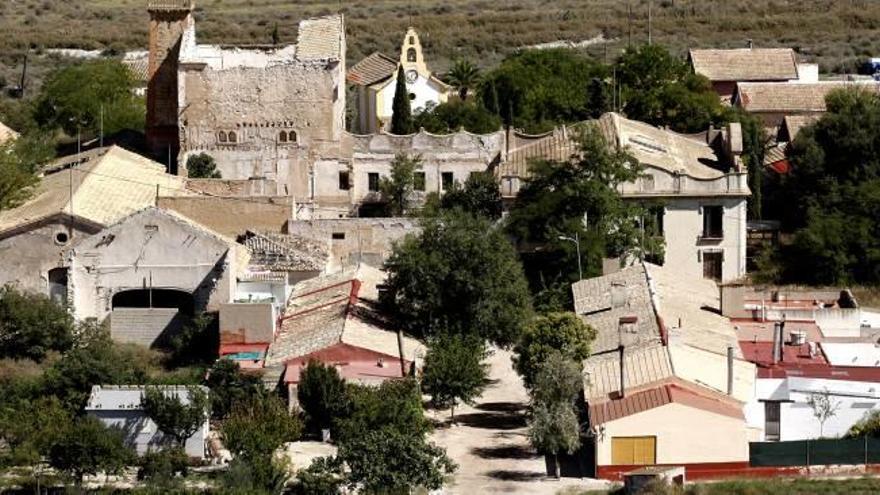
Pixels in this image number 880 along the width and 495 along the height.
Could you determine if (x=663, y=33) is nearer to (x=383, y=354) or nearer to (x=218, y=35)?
(x=218, y=35)

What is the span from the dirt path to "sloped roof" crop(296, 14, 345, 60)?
18088mm

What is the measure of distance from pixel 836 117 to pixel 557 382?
24455mm

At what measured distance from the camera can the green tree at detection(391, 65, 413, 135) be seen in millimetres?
79812

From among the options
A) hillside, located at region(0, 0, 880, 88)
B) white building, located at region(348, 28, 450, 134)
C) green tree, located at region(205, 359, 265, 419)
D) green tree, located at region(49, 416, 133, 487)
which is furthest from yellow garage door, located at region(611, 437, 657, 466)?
hillside, located at region(0, 0, 880, 88)

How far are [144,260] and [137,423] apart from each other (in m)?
10.3

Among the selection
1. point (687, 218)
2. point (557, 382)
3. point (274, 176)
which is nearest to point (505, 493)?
point (557, 382)

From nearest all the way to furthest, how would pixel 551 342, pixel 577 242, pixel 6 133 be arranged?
pixel 551 342 → pixel 577 242 → pixel 6 133

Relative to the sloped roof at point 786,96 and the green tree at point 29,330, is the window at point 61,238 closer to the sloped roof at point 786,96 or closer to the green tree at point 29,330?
the green tree at point 29,330

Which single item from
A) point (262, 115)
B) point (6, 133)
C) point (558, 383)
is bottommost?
point (558, 383)

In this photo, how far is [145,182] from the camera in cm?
6756

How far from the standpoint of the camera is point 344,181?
7162cm

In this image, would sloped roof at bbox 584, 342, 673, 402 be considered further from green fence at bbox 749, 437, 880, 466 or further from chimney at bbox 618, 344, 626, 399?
green fence at bbox 749, 437, 880, 466

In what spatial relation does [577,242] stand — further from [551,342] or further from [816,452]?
[816,452]

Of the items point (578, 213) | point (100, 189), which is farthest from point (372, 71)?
point (578, 213)
